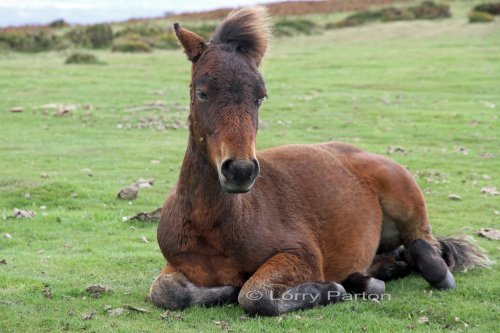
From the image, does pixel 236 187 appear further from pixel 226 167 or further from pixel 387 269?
pixel 387 269

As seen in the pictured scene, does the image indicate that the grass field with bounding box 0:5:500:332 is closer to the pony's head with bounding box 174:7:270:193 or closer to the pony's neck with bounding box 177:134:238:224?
the pony's neck with bounding box 177:134:238:224

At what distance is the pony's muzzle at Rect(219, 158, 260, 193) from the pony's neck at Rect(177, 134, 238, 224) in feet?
2.73

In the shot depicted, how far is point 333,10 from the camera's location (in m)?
69.2

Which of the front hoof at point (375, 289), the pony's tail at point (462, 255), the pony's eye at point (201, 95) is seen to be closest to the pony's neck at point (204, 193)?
the pony's eye at point (201, 95)

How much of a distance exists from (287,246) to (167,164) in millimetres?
9441

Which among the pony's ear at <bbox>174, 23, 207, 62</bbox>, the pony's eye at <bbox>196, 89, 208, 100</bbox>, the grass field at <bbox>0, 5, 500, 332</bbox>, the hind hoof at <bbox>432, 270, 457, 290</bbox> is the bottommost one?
the grass field at <bbox>0, 5, 500, 332</bbox>

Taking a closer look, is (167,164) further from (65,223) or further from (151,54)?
(151,54)

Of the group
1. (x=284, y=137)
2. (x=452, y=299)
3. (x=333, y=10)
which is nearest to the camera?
(x=452, y=299)

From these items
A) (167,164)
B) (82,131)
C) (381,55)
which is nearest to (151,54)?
(381,55)

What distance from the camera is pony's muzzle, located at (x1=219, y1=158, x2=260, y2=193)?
539 cm

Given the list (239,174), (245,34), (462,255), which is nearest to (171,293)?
(239,174)

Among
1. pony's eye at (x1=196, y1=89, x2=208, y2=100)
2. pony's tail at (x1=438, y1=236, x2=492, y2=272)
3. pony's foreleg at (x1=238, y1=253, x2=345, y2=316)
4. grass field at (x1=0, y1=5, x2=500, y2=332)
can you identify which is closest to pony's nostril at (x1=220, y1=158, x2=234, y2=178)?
pony's eye at (x1=196, y1=89, x2=208, y2=100)

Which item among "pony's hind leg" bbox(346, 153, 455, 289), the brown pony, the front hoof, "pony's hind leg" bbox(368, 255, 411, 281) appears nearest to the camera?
the brown pony

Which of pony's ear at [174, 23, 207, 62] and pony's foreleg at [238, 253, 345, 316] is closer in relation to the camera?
pony's foreleg at [238, 253, 345, 316]
